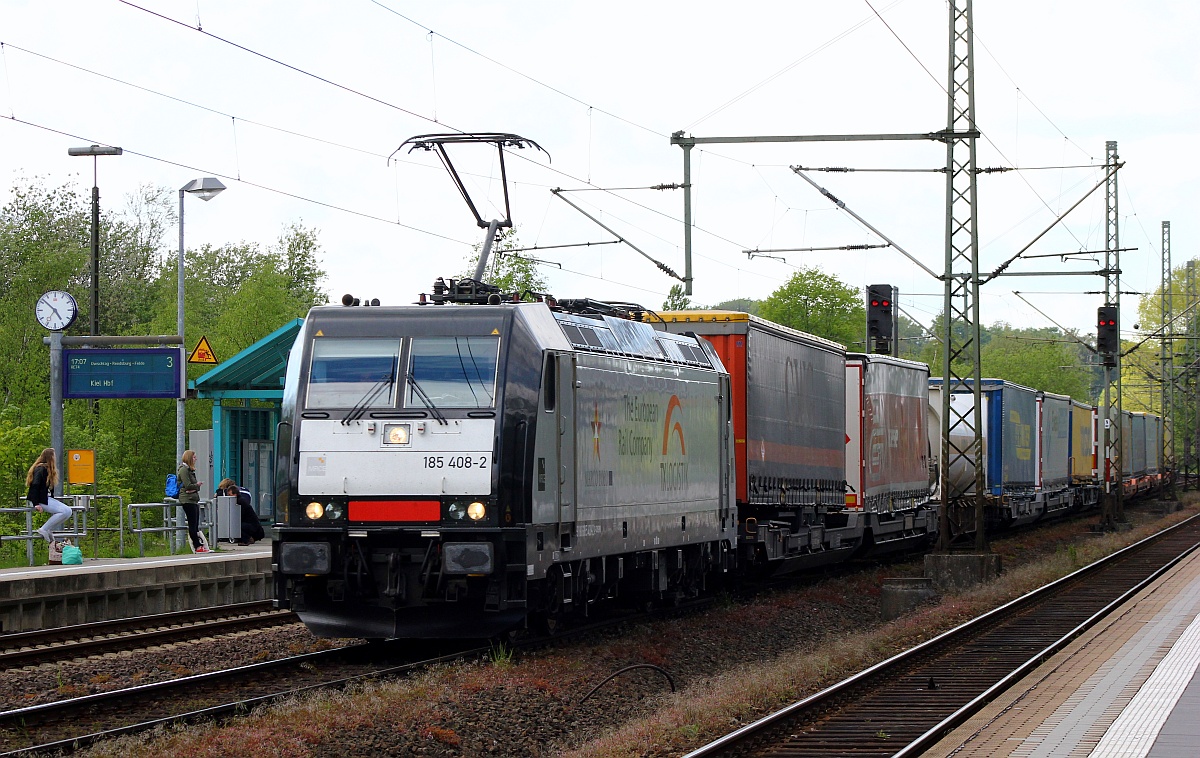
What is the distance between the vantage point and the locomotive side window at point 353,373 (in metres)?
14.2

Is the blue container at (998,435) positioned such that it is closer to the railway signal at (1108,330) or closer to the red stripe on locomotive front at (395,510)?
the railway signal at (1108,330)

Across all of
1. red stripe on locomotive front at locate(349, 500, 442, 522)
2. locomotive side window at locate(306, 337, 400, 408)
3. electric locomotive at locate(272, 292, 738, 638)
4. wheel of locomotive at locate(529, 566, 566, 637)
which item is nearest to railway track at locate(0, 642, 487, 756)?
electric locomotive at locate(272, 292, 738, 638)

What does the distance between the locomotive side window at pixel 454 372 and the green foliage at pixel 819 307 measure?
56.5 meters

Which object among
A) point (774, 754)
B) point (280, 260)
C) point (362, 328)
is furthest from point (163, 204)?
point (774, 754)

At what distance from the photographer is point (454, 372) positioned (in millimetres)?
14133

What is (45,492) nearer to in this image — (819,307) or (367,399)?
(367,399)

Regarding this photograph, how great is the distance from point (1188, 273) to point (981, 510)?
80335 millimetres

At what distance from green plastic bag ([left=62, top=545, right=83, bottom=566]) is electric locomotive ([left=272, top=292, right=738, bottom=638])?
24.8 feet

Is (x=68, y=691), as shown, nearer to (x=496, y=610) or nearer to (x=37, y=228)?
(x=496, y=610)

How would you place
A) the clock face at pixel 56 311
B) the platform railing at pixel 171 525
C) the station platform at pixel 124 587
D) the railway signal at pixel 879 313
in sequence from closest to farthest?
the station platform at pixel 124 587, the clock face at pixel 56 311, the platform railing at pixel 171 525, the railway signal at pixel 879 313

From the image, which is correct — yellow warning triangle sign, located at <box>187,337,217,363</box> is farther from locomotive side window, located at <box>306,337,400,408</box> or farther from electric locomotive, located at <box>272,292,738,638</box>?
locomotive side window, located at <box>306,337,400,408</box>

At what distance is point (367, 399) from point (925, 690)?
5.68 meters

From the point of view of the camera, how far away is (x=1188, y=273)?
9888 centimetres

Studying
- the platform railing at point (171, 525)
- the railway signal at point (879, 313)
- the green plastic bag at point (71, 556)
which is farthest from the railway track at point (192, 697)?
the railway signal at point (879, 313)
